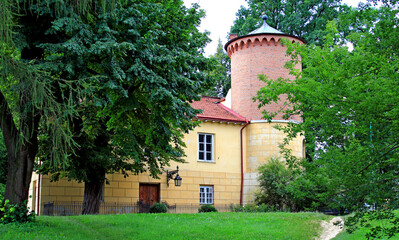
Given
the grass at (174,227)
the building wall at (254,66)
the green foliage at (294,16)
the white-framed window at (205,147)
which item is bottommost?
the grass at (174,227)

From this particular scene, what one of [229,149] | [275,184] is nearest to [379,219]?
[275,184]

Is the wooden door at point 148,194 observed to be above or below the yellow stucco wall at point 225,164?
below

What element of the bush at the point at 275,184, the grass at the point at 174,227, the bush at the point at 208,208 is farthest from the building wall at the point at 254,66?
the grass at the point at 174,227

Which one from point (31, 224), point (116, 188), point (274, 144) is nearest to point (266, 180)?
point (274, 144)

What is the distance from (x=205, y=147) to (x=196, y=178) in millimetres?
2006

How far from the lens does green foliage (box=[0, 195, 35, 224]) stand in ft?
44.6

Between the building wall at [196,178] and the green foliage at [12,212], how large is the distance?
33.2 feet

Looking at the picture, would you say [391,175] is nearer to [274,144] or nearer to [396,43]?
[396,43]

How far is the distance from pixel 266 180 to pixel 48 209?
38.8 ft

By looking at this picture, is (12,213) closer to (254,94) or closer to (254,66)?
(254,94)

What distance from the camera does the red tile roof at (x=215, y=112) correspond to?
29.0m

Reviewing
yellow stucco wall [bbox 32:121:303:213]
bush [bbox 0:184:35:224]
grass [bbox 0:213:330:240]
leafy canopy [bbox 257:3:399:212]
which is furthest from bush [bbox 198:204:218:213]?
leafy canopy [bbox 257:3:399:212]

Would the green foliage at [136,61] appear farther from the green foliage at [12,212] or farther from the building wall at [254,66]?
the building wall at [254,66]

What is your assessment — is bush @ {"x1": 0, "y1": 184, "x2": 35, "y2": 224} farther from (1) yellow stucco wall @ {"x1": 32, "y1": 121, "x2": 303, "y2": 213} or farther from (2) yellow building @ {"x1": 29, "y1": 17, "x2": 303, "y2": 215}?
(1) yellow stucco wall @ {"x1": 32, "y1": 121, "x2": 303, "y2": 213}
